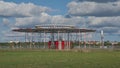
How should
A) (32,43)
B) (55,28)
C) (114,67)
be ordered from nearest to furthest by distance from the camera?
(114,67) → (55,28) → (32,43)

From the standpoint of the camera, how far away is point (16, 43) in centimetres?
19150

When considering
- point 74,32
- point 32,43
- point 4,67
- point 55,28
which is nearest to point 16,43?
point 32,43

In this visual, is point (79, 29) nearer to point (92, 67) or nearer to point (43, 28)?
point (43, 28)

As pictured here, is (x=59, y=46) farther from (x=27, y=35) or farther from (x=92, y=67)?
(x=92, y=67)

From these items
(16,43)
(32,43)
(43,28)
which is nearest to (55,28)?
(43,28)

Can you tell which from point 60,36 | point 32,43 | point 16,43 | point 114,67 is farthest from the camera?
point 16,43

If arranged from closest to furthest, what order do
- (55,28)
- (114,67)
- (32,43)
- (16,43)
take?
(114,67)
(55,28)
(32,43)
(16,43)

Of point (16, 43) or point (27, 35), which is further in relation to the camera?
point (16, 43)

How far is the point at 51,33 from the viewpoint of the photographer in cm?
15562

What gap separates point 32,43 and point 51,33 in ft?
40.4

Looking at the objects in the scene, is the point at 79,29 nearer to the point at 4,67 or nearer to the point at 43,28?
the point at 43,28

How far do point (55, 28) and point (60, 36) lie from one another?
420 inches

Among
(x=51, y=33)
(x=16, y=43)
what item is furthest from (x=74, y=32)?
(x=16, y=43)


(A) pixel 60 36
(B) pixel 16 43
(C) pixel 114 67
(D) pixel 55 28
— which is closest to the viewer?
(C) pixel 114 67
